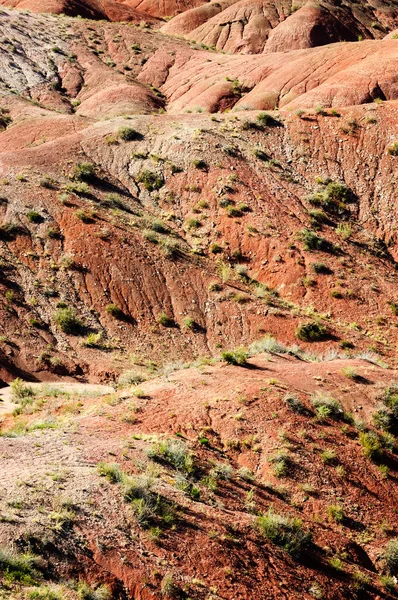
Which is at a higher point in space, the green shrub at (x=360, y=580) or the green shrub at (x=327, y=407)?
the green shrub at (x=327, y=407)

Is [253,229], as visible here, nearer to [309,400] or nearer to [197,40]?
[309,400]

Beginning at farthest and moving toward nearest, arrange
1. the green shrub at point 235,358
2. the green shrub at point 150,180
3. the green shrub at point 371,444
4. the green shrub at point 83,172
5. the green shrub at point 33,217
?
the green shrub at point 150,180 < the green shrub at point 83,172 < the green shrub at point 33,217 < the green shrub at point 235,358 < the green shrub at point 371,444

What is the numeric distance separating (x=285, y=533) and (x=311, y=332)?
15.2 meters

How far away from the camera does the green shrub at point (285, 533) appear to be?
12.1 meters

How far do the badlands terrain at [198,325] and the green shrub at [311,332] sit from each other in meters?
0.18

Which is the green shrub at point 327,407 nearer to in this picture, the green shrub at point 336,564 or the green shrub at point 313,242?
the green shrub at point 336,564

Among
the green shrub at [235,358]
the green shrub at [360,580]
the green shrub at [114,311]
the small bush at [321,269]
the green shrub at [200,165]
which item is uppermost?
the green shrub at [200,165]

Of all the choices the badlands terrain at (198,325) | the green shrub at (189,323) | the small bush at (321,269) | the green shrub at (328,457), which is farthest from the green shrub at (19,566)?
the small bush at (321,269)

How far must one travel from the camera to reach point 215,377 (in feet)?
58.4

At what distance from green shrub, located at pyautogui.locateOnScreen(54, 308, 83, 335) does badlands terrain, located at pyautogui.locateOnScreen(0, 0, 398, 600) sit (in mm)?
74

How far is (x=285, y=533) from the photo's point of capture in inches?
481

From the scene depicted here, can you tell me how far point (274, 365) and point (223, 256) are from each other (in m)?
13.6

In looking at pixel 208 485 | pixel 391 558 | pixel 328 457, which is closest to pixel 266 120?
pixel 328 457

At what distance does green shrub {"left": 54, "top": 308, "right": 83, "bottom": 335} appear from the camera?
26531 millimetres
